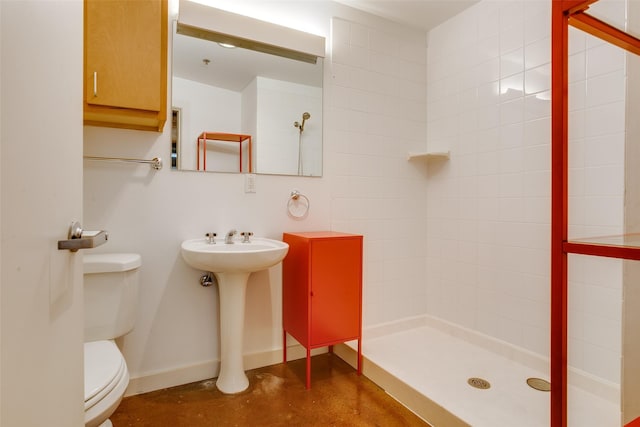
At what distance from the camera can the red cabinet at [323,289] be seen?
6.55 feet

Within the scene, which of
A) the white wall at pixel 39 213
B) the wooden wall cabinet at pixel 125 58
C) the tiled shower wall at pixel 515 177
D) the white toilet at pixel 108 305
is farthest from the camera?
the tiled shower wall at pixel 515 177

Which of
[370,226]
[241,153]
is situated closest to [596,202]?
[370,226]

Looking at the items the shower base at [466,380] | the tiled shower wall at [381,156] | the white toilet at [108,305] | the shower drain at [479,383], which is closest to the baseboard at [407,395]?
the shower base at [466,380]

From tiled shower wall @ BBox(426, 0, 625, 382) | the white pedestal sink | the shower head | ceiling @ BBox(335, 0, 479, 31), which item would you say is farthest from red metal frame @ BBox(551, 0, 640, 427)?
ceiling @ BBox(335, 0, 479, 31)

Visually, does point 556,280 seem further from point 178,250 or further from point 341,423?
point 178,250

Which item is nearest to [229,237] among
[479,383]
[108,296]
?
[108,296]

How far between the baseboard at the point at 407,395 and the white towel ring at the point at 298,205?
0.93 metres

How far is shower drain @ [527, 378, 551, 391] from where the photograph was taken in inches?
72.5

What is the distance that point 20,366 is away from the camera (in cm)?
52

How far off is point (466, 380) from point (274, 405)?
1.04 m

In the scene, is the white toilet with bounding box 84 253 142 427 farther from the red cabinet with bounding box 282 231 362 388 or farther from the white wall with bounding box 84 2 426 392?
the red cabinet with bounding box 282 231 362 388

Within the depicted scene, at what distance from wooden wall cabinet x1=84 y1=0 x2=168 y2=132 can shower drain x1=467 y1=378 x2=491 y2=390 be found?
210 cm

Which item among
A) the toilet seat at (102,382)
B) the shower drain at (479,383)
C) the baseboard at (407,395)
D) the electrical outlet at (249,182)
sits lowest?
the baseboard at (407,395)

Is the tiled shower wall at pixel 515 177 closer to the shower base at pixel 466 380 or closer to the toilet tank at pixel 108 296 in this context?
the shower base at pixel 466 380
